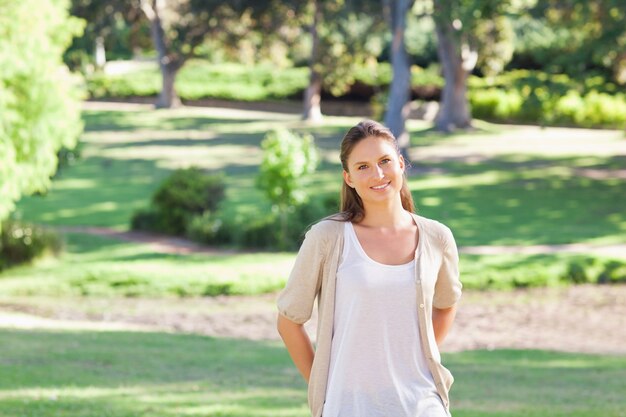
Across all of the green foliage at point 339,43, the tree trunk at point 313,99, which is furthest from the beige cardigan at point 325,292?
the tree trunk at point 313,99

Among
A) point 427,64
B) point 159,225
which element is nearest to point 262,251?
point 159,225

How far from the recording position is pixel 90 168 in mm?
32281

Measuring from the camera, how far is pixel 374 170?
3.70 meters

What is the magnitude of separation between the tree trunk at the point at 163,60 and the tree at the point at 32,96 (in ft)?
97.6

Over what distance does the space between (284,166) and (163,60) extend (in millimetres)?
28778

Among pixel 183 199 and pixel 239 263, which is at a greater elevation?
pixel 183 199

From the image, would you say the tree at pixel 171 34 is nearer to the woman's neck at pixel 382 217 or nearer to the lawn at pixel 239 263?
the lawn at pixel 239 263

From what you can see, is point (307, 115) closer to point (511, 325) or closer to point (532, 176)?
point (532, 176)

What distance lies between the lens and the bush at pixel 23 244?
20.2m

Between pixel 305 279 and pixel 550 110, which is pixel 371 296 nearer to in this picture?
pixel 305 279

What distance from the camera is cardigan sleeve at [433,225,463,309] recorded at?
150 inches

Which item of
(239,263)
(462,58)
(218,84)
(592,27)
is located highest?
(592,27)

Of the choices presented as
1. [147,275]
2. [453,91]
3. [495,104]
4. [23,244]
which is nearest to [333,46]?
[453,91]

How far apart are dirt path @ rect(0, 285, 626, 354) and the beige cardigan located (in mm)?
10088
